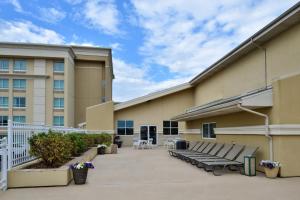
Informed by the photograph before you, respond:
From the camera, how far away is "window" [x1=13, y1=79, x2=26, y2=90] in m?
44.7

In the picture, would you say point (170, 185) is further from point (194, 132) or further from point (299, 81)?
point (194, 132)

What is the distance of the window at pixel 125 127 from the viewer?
2933cm

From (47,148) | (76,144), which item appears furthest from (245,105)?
(76,144)

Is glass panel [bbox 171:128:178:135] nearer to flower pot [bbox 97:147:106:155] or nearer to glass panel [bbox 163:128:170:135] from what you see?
glass panel [bbox 163:128:170:135]

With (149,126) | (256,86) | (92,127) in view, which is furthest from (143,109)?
(256,86)

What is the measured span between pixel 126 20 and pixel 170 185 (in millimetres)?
12064

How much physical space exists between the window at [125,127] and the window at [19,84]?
2230 cm

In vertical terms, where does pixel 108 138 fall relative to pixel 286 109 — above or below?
below

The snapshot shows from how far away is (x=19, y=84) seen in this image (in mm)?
44812

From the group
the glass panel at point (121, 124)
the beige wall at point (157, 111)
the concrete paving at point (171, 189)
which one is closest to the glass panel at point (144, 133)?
the beige wall at point (157, 111)

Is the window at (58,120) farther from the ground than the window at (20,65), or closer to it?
closer to it

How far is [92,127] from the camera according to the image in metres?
27.8

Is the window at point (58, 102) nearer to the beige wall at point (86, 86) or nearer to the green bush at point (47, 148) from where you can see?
the beige wall at point (86, 86)

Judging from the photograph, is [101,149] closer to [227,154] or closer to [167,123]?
[167,123]
